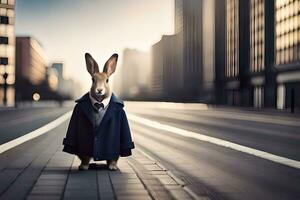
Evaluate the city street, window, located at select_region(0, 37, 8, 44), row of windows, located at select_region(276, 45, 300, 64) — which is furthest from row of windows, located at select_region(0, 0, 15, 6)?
the city street

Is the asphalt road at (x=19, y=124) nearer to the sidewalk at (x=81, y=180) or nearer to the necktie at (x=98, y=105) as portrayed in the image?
the sidewalk at (x=81, y=180)

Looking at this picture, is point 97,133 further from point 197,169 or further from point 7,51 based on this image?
point 7,51

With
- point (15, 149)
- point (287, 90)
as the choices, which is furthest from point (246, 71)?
point (15, 149)

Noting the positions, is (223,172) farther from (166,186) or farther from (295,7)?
(295,7)

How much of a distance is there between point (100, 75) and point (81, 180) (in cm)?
186

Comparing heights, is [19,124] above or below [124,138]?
below

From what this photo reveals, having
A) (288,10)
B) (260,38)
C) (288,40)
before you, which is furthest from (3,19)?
(288,40)

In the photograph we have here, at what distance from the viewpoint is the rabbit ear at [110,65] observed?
848cm

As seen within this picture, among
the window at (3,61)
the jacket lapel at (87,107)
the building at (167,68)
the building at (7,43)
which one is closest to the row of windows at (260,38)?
the building at (7,43)

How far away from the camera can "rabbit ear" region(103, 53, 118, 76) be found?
8484 mm

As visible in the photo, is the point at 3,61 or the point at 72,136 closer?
the point at 72,136

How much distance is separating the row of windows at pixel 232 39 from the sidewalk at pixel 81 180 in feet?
237

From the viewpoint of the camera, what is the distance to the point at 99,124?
8.33 meters

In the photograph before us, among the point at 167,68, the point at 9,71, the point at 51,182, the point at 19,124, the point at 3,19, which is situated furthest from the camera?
the point at 167,68
